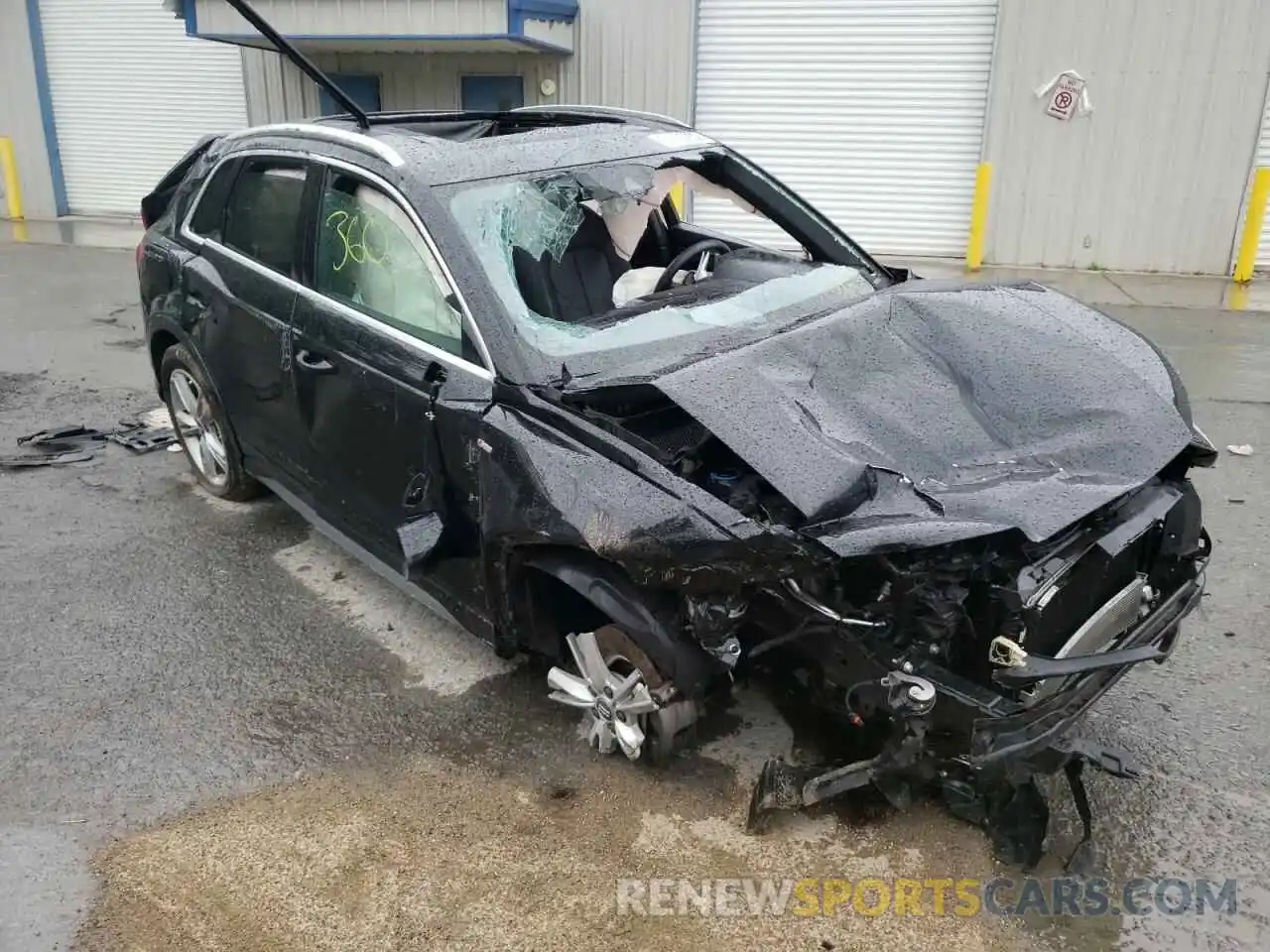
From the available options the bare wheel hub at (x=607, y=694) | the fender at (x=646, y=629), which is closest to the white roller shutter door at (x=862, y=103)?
the bare wheel hub at (x=607, y=694)

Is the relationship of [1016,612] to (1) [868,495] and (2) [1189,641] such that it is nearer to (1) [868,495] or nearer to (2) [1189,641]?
(1) [868,495]

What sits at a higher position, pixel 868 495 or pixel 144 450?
pixel 868 495

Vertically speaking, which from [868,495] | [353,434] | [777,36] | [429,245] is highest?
[777,36]

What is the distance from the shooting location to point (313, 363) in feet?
12.7

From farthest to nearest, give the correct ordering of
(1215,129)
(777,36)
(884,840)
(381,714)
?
1. (777,36)
2. (1215,129)
3. (381,714)
4. (884,840)

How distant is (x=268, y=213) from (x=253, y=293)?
1.13 ft

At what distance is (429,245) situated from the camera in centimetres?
338

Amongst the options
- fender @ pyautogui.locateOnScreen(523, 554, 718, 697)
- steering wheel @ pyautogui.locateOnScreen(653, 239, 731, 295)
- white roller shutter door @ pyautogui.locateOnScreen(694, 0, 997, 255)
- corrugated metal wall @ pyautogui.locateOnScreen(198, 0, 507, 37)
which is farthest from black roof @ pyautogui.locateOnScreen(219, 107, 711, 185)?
corrugated metal wall @ pyautogui.locateOnScreen(198, 0, 507, 37)

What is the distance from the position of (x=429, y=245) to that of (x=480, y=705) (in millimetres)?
1622

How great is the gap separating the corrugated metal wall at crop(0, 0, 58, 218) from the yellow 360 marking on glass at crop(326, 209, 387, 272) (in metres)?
15.5

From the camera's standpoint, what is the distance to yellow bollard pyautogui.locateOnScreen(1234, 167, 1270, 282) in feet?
34.9

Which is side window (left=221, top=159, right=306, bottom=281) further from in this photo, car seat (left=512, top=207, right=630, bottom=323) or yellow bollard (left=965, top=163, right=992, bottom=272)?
yellow bollard (left=965, top=163, right=992, bottom=272)

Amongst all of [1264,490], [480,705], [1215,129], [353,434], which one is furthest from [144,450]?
[1215,129]

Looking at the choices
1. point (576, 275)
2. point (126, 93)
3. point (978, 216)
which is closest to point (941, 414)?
point (576, 275)
